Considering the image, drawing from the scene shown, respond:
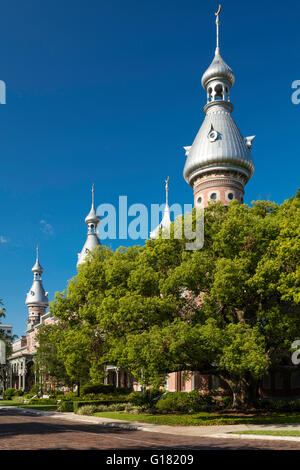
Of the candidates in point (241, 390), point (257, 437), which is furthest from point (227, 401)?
point (257, 437)

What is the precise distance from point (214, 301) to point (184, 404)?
8.25 m

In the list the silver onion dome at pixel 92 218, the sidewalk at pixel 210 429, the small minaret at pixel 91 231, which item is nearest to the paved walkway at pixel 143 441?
the sidewalk at pixel 210 429

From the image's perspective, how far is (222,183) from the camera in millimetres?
41688

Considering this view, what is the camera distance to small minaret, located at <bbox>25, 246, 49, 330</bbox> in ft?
306

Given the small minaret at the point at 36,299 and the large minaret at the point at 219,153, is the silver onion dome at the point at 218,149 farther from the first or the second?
the small minaret at the point at 36,299

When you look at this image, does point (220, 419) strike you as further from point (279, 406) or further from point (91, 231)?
point (91, 231)

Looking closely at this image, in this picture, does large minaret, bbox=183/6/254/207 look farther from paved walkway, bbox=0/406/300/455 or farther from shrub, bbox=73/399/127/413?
paved walkway, bbox=0/406/300/455

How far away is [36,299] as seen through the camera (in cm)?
9356

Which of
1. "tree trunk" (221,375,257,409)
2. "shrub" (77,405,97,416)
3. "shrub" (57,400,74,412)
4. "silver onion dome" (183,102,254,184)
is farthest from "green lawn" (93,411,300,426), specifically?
"silver onion dome" (183,102,254,184)

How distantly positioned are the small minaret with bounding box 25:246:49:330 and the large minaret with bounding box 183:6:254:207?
192 ft

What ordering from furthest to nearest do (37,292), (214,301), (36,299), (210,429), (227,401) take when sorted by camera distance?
1. (37,292)
2. (36,299)
3. (227,401)
4. (214,301)
5. (210,429)

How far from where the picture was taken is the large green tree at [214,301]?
20.8 m

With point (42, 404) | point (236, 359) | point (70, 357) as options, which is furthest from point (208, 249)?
point (42, 404)
